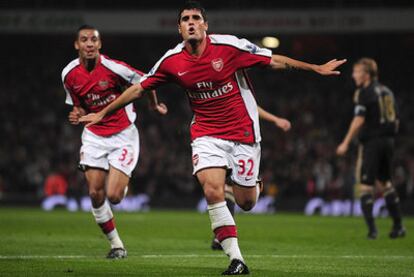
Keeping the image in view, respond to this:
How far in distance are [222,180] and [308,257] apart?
2.30 meters

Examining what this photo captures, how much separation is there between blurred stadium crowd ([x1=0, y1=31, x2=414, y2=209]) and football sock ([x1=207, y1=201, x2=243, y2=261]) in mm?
16680

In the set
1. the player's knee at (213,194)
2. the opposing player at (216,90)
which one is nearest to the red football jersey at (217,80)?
the opposing player at (216,90)

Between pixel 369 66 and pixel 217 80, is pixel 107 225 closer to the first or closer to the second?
pixel 217 80

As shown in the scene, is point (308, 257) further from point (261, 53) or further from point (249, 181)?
point (261, 53)

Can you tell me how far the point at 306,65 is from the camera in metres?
7.65

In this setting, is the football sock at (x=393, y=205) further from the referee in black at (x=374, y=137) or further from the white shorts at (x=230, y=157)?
the white shorts at (x=230, y=157)

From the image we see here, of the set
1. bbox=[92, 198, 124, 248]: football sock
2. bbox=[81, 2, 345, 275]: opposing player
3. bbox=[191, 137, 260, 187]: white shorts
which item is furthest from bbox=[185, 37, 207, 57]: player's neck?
bbox=[92, 198, 124, 248]: football sock

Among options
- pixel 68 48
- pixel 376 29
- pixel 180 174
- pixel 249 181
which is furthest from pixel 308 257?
pixel 68 48

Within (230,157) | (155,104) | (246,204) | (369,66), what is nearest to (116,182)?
(155,104)

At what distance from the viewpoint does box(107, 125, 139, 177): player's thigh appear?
983 centimetres

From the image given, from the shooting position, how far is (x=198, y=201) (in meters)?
26.5

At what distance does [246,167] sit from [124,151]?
87.4 inches

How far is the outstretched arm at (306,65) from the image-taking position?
7613 mm

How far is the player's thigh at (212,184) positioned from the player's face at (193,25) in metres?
1.22
